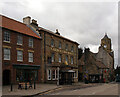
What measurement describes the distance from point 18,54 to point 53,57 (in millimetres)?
8563

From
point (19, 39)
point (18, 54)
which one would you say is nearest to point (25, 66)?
point (18, 54)

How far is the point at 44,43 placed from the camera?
94.9ft

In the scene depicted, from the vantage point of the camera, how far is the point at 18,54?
24438 mm

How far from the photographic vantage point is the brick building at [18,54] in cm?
2265

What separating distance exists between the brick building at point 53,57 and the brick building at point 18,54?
1.18 metres

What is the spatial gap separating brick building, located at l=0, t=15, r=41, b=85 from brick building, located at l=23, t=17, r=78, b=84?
3.87 feet

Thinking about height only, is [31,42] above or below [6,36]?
below

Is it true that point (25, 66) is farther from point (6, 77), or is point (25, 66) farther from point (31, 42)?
point (31, 42)

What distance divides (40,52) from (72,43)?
12.0 meters

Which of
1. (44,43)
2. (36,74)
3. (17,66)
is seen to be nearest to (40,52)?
(44,43)

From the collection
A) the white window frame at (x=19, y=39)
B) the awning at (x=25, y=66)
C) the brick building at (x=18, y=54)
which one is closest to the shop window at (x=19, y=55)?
the brick building at (x=18, y=54)

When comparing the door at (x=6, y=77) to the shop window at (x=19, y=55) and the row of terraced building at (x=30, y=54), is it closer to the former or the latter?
the row of terraced building at (x=30, y=54)

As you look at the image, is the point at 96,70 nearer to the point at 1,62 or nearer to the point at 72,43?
the point at 72,43

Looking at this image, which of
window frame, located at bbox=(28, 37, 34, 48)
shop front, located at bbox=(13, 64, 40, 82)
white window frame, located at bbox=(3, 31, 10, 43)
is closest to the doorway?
shop front, located at bbox=(13, 64, 40, 82)
